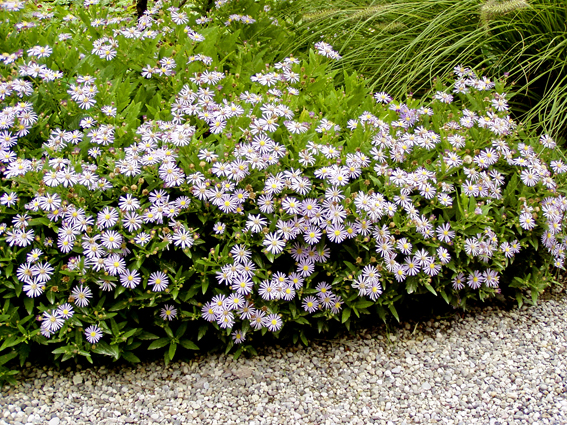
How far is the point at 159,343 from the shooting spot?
2361 mm

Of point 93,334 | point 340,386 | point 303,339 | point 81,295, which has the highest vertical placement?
point 81,295

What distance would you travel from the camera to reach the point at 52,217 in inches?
87.8

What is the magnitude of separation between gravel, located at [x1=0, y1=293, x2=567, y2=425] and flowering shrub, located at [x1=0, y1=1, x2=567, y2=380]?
0.13 metres

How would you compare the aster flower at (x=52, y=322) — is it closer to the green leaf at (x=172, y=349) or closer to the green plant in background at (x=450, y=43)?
the green leaf at (x=172, y=349)

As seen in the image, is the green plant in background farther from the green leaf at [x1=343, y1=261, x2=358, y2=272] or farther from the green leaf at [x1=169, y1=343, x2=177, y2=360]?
the green leaf at [x1=169, y1=343, x2=177, y2=360]

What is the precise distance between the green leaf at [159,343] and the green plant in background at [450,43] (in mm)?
1799

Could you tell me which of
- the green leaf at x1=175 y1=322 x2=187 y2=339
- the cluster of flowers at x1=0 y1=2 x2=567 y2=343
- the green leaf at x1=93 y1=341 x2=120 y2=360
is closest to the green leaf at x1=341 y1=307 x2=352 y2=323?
the cluster of flowers at x1=0 y1=2 x2=567 y2=343

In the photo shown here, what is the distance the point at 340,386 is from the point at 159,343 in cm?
75

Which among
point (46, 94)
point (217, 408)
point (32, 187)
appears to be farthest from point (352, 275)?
point (46, 94)

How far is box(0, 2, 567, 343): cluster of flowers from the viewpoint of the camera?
2.25 metres

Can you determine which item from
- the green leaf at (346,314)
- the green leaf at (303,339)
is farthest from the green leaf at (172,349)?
the green leaf at (346,314)

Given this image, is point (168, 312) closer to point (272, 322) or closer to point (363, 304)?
point (272, 322)

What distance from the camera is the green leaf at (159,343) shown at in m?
2.35

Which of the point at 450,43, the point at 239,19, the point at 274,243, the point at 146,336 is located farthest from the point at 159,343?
the point at 450,43
